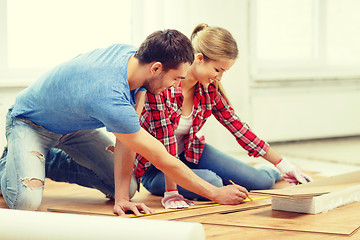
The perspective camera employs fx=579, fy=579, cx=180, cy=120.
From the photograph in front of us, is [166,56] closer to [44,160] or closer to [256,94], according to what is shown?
[44,160]

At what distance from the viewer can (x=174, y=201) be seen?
95.3 inches

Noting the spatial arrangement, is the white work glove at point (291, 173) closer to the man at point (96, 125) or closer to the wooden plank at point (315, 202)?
the wooden plank at point (315, 202)

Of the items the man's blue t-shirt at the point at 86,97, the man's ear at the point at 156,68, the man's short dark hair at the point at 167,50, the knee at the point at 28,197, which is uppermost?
the man's short dark hair at the point at 167,50

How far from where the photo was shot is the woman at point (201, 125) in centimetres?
243

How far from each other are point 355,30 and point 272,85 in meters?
1.22

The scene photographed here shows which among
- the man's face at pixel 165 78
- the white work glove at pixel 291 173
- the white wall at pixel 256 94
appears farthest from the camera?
the white wall at pixel 256 94

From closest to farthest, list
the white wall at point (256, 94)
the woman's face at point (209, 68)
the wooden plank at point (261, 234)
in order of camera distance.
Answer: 1. the wooden plank at point (261, 234)
2. the woman's face at point (209, 68)
3. the white wall at point (256, 94)

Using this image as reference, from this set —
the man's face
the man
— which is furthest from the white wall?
the man's face

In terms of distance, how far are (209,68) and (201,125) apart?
408 mm

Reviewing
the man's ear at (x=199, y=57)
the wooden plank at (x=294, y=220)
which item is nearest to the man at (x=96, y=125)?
the wooden plank at (x=294, y=220)

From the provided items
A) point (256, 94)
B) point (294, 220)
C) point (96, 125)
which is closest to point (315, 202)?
point (294, 220)

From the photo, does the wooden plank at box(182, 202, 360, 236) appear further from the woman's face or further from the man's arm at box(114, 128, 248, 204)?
the woman's face

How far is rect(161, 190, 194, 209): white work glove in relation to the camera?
7.86ft

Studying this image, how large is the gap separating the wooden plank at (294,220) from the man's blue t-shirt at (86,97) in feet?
1.68
